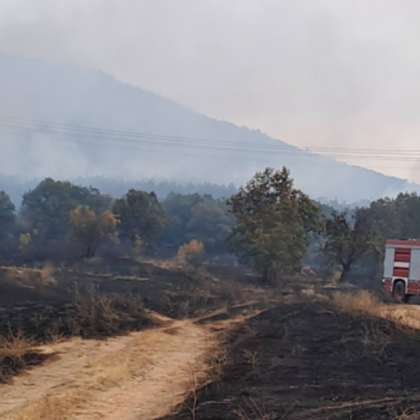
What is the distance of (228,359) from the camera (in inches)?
589

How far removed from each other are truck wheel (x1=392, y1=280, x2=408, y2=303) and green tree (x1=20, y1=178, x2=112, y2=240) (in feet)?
215

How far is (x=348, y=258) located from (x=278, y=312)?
27.1 m

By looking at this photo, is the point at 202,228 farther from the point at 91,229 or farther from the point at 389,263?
the point at 389,263

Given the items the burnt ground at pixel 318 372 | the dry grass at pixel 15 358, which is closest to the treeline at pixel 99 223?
the burnt ground at pixel 318 372

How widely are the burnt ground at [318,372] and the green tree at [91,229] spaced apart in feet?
145

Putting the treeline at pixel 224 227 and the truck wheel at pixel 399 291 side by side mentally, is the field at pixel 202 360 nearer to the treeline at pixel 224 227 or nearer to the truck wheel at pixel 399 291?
the truck wheel at pixel 399 291

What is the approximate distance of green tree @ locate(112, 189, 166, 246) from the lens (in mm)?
76188

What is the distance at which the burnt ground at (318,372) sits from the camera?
9.55 meters

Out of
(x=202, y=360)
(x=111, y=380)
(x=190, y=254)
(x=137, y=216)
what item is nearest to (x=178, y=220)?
(x=137, y=216)

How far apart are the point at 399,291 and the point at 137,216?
1851 inches

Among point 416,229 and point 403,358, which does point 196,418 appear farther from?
point 416,229

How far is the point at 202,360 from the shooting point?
52.2ft

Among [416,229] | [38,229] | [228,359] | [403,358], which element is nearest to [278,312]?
[228,359]

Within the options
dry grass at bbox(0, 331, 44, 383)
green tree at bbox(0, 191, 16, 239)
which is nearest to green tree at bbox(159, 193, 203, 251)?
green tree at bbox(0, 191, 16, 239)
